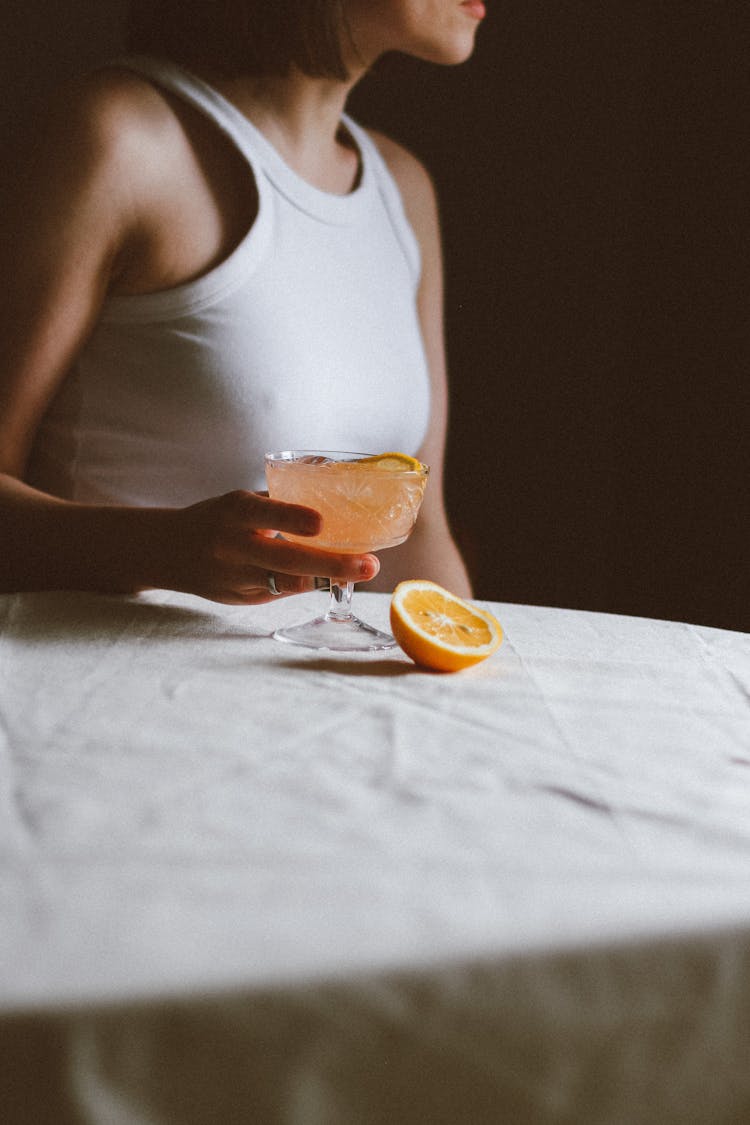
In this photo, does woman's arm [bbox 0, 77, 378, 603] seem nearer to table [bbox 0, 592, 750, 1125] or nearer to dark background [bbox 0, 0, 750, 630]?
table [bbox 0, 592, 750, 1125]

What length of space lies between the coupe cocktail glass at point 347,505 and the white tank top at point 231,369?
409mm

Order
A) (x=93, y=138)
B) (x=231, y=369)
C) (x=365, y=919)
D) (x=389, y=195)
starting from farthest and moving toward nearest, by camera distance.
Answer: (x=389, y=195) < (x=231, y=369) < (x=93, y=138) < (x=365, y=919)

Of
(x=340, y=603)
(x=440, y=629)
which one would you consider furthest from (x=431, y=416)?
(x=440, y=629)

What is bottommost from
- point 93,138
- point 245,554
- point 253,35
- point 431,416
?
point 431,416

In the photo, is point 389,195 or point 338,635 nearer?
point 338,635

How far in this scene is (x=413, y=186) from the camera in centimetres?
168

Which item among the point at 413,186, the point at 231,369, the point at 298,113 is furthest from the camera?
the point at 413,186

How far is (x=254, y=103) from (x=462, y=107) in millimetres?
702

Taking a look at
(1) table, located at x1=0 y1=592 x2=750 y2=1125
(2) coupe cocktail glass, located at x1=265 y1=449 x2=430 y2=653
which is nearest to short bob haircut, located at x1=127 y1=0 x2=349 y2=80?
(2) coupe cocktail glass, located at x1=265 y1=449 x2=430 y2=653

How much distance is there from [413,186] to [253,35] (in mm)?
421

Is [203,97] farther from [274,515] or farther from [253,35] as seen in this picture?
[274,515]

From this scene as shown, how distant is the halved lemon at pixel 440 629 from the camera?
751 mm

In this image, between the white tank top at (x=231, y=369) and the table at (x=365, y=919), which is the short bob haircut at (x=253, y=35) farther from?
the table at (x=365, y=919)

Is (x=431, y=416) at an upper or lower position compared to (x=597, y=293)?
lower
